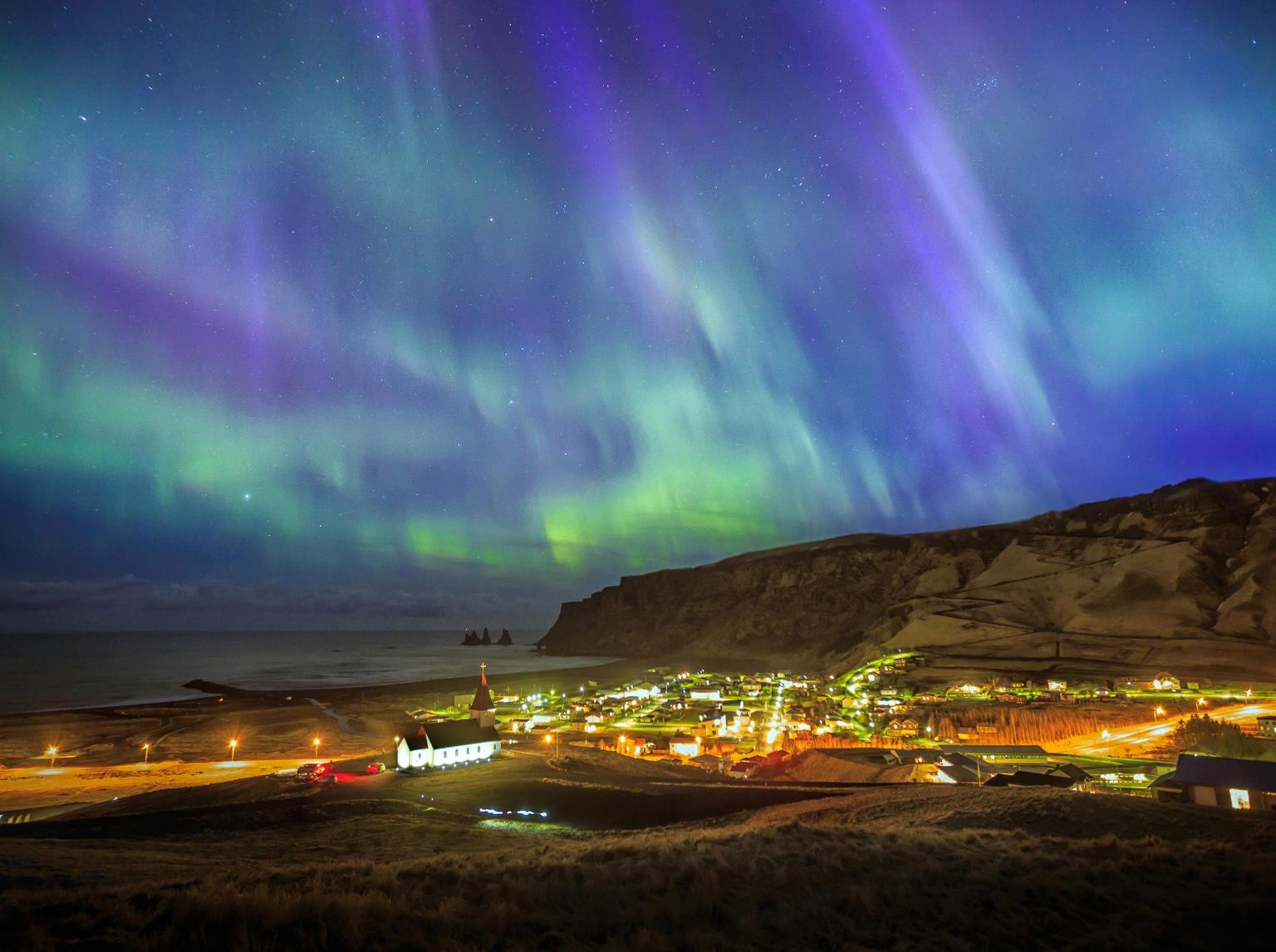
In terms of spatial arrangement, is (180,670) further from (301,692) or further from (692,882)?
(692,882)

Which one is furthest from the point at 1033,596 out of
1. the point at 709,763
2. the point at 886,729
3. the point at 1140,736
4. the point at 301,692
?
the point at 301,692

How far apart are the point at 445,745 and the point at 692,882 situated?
88.6 feet

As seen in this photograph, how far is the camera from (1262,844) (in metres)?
13.4

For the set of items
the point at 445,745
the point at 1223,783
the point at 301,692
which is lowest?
the point at 301,692

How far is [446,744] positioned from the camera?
114ft

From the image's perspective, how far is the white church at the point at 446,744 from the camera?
33.8 metres

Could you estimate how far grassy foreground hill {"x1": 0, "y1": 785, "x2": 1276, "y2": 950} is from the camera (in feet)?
27.5

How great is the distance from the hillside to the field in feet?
235

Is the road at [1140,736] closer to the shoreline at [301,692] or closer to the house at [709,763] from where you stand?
the house at [709,763]

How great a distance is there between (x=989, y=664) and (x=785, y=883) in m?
82.8

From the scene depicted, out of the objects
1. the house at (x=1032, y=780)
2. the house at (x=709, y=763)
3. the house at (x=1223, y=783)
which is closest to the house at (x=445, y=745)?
the house at (x=709, y=763)

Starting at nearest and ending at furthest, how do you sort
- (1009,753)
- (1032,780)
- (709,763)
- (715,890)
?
(715,890) < (1032,780) < (1009,753) < (709,763)

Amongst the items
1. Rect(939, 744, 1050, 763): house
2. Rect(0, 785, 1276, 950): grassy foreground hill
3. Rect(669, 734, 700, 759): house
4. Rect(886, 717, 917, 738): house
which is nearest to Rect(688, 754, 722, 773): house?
Rect(669, 734, 700, 759): house

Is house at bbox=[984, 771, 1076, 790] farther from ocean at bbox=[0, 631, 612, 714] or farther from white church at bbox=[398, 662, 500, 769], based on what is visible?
ocean at bbox=[0, 631, 612, 714]
